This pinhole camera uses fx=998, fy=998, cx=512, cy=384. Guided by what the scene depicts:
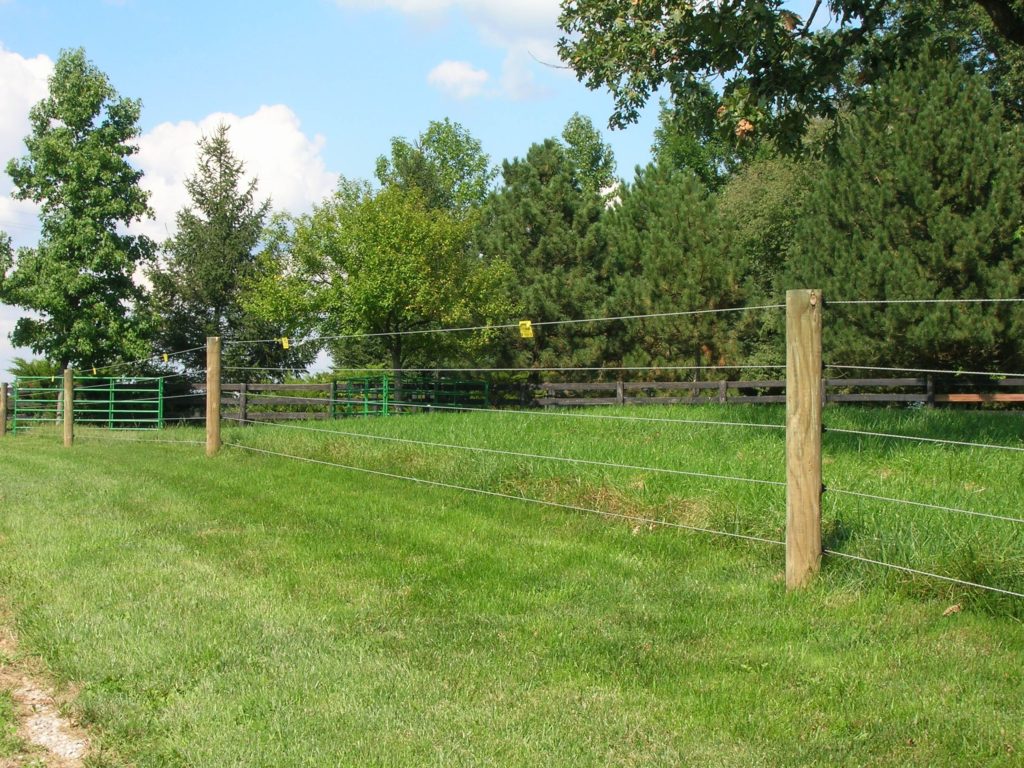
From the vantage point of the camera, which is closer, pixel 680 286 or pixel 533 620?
pixel 533 620

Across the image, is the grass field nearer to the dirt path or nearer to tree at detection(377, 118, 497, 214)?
the dirt path

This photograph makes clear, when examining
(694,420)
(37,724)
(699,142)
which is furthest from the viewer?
(699,142)

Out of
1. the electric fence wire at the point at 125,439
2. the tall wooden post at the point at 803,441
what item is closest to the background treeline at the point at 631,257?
the electric fence wire at the point at 125,439

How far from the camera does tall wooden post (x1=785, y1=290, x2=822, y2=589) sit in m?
5.72

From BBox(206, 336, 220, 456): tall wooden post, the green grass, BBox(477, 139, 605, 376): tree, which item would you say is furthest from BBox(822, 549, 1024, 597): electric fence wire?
BBox(477, 139, 605, 376): tree

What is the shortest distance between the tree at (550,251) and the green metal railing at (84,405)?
11.7 metres

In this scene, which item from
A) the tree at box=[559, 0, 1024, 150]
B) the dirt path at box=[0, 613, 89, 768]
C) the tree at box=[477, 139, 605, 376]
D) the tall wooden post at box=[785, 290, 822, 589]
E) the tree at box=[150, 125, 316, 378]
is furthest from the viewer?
the tree at box=[150, 125, 316, 378]

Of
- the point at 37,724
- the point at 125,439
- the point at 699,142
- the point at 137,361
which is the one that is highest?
the point at 699,142

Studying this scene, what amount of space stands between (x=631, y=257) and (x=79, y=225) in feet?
59.7

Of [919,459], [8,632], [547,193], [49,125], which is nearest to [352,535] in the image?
[8,632]

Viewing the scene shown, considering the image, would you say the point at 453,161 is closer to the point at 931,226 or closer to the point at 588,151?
the point at 588,151

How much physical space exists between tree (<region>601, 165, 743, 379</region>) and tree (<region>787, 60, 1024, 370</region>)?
19.7 ft

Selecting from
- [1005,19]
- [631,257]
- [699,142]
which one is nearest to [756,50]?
[1005,19]

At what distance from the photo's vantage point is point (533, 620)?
5180 millimetres
